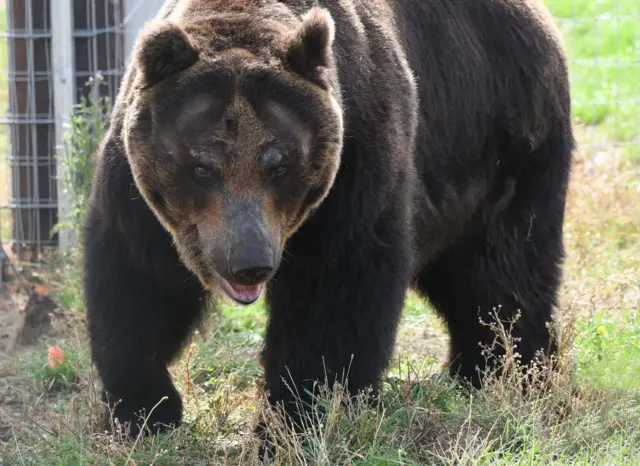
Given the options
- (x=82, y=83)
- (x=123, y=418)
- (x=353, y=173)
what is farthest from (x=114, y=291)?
(x=82, y=83)

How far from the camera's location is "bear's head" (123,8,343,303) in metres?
4.41

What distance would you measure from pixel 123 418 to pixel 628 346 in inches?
103

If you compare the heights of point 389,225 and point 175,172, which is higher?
point 175,172

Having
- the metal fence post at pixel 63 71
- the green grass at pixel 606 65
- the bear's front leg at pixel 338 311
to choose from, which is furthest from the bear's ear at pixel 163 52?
the green grass at pixel 606 65

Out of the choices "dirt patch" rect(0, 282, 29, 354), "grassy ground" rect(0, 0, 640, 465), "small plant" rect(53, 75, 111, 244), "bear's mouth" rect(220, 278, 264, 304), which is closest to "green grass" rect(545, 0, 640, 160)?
"grassy ground" rect(0, 0, 640, 465)

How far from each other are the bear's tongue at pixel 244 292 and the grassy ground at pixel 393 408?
1.59ft

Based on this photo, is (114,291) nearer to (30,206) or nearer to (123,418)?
(123,418)

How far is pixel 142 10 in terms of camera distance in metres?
7.73

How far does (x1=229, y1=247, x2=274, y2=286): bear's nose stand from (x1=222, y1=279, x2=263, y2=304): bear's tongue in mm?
211

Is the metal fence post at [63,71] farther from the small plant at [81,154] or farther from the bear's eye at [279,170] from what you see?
the bear's eye at [279,170]

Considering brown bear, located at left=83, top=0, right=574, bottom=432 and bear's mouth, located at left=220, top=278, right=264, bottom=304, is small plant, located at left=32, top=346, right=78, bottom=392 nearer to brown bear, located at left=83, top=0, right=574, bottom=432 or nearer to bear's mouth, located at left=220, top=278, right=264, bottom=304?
brown bear, located at left=83, top=0, right=574, bottom=432

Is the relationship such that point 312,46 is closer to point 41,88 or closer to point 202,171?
point 202,171

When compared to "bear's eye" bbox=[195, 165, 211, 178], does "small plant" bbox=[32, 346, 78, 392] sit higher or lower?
lower

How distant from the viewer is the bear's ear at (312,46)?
4492 mm
